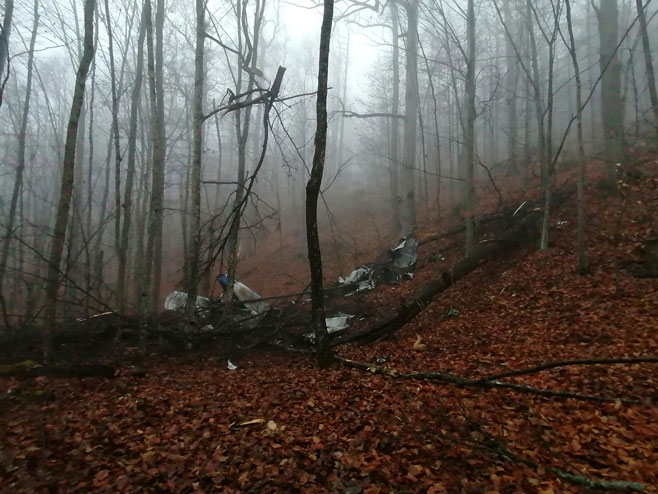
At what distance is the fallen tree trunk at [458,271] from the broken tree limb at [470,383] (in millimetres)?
1481

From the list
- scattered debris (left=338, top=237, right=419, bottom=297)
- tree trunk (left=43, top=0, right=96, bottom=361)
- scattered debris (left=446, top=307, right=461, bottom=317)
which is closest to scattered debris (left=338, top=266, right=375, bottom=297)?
scattered debris (left=338, top=237, right=419, bottom=297)

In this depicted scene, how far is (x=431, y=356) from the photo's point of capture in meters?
6.28

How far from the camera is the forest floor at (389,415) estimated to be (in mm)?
3314

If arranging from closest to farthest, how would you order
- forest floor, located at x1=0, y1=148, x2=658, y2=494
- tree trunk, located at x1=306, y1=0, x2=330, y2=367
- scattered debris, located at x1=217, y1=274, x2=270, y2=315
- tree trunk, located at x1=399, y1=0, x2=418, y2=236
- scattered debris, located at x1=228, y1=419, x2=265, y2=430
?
forest floor, located at x1=0, y1=148, x2=658, y2=494, scattered debris, located at x1=228, y1=419, x2=265, y2=430, tree trunk, located at x1=306, y1=0, x2=330, y2=367, scattered debris, located at x1=217, y1=274, x2=270, y2=315, tree trunk, located at x1=399, y1=0, x2=418, y2=236

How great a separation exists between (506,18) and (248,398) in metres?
22.4

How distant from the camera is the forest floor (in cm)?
331

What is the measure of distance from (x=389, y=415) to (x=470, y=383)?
3.98 feet

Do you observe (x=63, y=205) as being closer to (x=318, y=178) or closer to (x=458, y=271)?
(x=318, y=178)

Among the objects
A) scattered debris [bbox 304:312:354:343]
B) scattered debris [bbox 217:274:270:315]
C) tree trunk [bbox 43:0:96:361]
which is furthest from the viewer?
scattered debris [bbox 217:274:270:315]

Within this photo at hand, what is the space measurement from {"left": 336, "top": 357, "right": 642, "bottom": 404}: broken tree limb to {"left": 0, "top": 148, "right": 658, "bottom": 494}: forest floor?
0.21 ft

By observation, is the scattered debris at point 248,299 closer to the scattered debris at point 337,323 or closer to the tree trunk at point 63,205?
the scattered debris at point 337,323

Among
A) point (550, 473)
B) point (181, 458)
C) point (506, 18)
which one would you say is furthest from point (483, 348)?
point (506, 18)

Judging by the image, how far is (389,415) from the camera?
435cm

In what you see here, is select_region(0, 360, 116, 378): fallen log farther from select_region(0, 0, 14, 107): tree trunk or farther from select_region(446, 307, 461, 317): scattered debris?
select_region(446, 307, 461, 317): scattered debris
